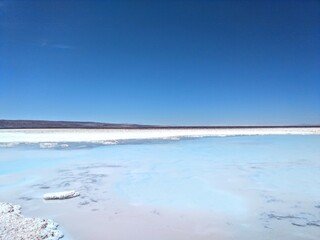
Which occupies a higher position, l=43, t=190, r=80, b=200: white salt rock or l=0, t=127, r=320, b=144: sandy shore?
l=0, t=127, r=320, b=144: sandy shore

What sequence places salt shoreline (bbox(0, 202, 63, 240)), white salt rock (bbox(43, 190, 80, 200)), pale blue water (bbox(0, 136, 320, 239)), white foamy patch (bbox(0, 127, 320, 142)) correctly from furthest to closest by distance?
1. white foamy patch (bbox(0, 127, 320, 142))
2. white salt rock (bbox(43, 190, 80, 200))
3. pale blue water (bbox(0, 136, 320, 239))
4. salt shoreline (bbox(0, 202, 63, 240))

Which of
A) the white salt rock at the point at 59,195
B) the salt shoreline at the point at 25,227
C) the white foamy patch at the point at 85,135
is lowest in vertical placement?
the salt shoreline at the point at 25,227

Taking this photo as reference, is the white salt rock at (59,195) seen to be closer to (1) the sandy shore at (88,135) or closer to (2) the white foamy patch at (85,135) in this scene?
(2) the white foamy patch at (85,135)

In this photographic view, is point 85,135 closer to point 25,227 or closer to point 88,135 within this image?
point 88,135

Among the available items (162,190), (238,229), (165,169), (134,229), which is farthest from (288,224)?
(165,169)

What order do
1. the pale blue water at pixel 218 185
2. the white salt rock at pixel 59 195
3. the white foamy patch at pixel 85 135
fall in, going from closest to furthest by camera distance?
the pale blue water at pixel 218 185 < the white salt rock at pixel 59 195 < the white foamy patch at pixel 85 135

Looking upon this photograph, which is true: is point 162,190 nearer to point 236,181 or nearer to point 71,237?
point 236,181

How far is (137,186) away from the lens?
5.32m

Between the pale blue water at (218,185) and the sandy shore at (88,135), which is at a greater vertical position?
the sandy shore at (88,135)

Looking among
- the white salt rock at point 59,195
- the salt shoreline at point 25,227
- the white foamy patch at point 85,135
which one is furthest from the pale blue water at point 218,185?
the white foamy patch at point 85,135

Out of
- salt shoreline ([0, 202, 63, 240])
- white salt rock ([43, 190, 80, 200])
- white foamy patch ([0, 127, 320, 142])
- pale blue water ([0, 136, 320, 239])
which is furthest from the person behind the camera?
white foamy patch ([0, 127, 320, 142])

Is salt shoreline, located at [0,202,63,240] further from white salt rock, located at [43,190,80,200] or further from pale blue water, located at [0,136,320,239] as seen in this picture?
pale blue water, located at [0,136,320,239]

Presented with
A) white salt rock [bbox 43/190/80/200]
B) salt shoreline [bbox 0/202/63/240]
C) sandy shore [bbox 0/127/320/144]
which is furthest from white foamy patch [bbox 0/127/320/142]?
salt shoreline [bbox 0/202/63/240]

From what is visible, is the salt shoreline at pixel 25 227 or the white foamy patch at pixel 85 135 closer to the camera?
the salt shoreline at pixel 25 227
